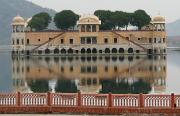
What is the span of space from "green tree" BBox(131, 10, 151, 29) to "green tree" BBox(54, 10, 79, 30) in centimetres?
1187

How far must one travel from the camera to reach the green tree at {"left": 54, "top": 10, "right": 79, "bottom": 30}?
339ft

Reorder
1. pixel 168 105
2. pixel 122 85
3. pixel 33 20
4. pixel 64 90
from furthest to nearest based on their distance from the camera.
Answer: pixel 33 20
pixel 122 85
pixel 64 90
pixel 168 105

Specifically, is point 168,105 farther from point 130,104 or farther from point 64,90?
point 64,90

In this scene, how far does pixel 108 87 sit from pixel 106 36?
60234 mm

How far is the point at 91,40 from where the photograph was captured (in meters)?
97.4

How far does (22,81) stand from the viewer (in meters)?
45.2

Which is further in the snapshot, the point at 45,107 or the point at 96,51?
the point at 96,51

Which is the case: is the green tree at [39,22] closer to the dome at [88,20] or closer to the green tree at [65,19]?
the green tree at [65,19]

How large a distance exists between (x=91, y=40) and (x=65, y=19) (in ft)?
30.0

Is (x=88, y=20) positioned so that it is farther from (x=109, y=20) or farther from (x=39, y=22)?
(x=39, y=22)

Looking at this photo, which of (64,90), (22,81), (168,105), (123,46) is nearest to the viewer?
(168,105)

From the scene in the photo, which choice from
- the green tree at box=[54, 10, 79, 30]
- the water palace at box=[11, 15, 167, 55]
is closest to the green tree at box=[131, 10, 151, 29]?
the water palace at box=[11, 15, 167, 55]

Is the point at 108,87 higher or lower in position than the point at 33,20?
lower

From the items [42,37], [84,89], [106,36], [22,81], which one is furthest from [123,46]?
[84,89]
